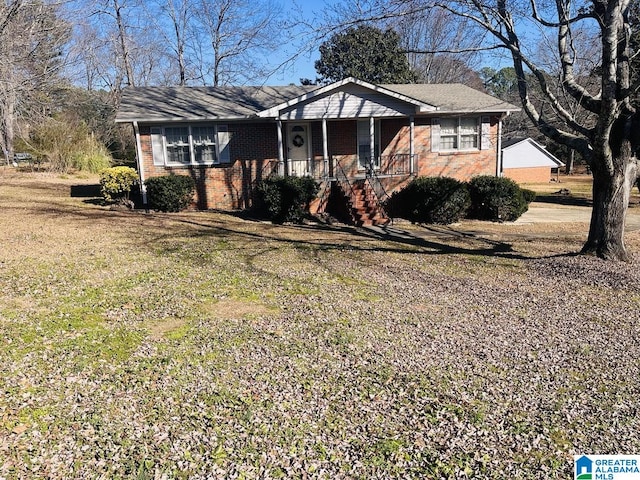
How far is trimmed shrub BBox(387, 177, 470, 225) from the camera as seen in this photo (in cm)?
1545

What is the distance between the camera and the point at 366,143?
60.8ft

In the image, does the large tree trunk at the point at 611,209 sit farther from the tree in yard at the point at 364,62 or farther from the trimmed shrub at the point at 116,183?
the tree in yard at the point at 364,62

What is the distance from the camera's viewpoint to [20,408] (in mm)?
3805

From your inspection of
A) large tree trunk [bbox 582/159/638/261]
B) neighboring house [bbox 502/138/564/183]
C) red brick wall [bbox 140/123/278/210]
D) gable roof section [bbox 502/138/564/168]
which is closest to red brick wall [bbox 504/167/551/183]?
neighboring house [bbox 502/138/564/183]

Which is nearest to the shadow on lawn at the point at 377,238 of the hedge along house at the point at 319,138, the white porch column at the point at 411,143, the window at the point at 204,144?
the hedge along house at the point at 319,138

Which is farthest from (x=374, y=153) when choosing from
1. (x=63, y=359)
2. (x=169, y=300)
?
(x=63, y=359)

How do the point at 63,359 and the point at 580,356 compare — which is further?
the point at 580,356

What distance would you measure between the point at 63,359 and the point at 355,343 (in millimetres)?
3041

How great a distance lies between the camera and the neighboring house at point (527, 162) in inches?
1413

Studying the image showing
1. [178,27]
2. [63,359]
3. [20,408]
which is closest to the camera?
[20,408]

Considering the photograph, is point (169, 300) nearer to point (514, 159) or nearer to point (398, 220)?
point (398, 220)

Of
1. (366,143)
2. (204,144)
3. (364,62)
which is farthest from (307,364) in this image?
(364,62)

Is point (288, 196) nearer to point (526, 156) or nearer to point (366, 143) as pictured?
point (366, 143)

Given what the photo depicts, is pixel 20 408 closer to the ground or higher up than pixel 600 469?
higher up
